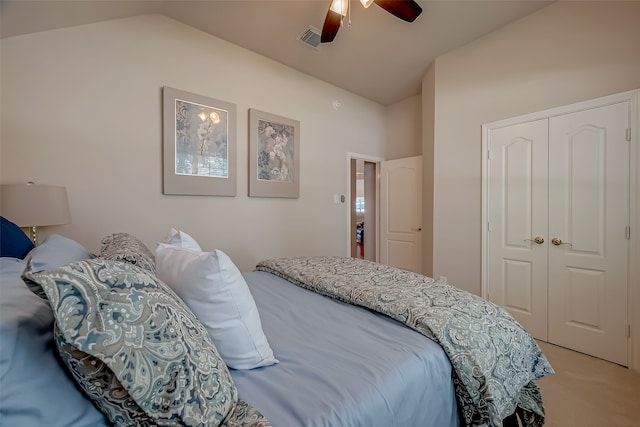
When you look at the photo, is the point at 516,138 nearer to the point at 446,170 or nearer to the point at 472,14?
the point at 446,170

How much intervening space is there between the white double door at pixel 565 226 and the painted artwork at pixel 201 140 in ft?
9.36

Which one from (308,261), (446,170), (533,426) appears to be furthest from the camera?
(446,170)

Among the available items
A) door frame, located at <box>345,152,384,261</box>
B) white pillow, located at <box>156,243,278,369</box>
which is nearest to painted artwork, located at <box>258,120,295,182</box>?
door frame, located at <box>345,152,384,261</box>

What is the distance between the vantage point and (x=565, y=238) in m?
2.42

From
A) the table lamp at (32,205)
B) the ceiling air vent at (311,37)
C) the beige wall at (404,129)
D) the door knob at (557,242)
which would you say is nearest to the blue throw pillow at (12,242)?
the table lamp at (32,205)

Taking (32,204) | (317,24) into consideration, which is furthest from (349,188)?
(32,204)

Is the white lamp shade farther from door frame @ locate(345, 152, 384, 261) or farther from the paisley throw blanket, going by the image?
door frame @ locate(345, 152, 384, 261)

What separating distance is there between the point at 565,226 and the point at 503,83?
1530 millimetres

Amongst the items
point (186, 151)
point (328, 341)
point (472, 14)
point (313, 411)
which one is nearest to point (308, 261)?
point (328, 341)

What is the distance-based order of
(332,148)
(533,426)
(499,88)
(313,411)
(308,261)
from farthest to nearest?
(332,148) → (499,88) → (308,261) → (533,426) → (313,411)

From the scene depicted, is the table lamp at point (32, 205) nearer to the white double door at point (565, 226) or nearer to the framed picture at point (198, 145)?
the framed picture at point (198, 145)

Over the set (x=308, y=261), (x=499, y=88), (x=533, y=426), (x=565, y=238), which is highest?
(x=499, y=88)

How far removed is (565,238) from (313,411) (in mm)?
2817

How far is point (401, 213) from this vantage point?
418 centimetres
